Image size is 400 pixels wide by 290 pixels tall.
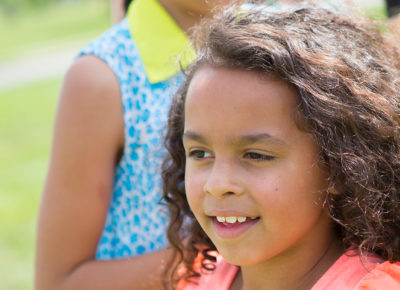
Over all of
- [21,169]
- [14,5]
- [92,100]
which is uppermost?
[92,100]

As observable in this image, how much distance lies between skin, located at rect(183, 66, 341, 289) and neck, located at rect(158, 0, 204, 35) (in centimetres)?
55

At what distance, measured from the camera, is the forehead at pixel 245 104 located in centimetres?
175

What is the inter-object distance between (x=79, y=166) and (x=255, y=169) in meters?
0.66

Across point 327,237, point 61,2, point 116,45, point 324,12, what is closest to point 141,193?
point 116,45

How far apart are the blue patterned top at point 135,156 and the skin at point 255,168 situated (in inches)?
14.5

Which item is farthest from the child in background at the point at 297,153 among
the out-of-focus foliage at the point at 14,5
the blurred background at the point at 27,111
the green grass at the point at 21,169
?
the out-of-focus foliage at the point at 14,5

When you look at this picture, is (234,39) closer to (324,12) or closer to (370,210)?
(324,12)

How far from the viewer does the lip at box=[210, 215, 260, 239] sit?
1.77m

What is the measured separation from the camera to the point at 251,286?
6.52 feet

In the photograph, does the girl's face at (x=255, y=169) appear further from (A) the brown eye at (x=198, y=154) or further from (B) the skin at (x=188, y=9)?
(B) the skin at (x=188, y=9)

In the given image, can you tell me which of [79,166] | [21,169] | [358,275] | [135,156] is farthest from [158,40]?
[21,169]

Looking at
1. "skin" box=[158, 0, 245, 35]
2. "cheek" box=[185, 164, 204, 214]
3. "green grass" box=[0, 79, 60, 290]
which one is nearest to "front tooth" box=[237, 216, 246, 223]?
"cheek" box=[185, 164, 204, 214]

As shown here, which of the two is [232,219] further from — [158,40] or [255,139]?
[158,40]

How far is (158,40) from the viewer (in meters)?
2.32
